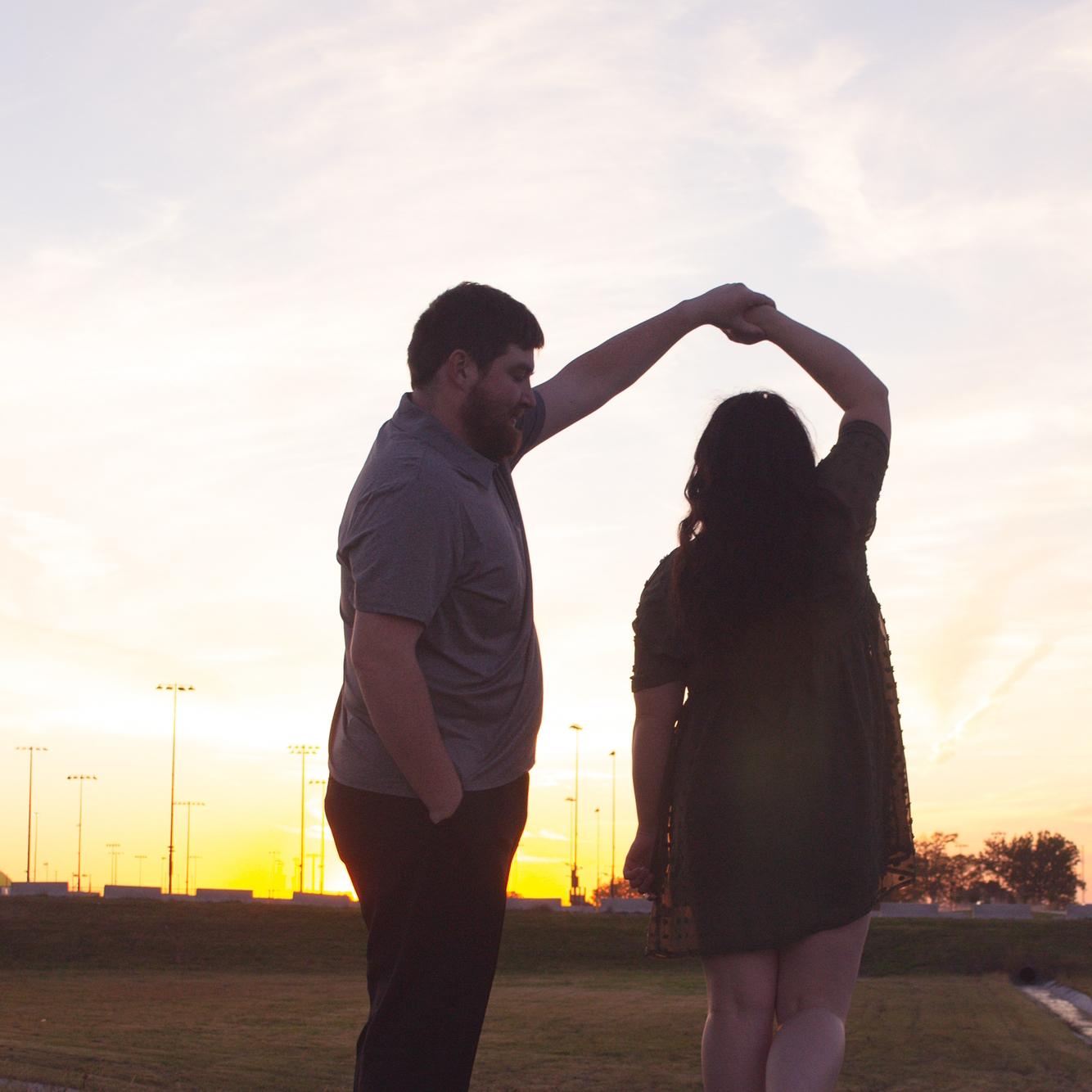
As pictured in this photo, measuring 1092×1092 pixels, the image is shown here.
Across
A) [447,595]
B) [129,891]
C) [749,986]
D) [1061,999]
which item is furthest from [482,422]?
[129,891]

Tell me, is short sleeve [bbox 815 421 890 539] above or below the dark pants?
above

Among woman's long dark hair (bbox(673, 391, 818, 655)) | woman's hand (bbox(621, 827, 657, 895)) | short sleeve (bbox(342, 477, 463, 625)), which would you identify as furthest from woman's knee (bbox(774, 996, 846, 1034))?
short sleeve (bbox(342, 477, 463, 625))

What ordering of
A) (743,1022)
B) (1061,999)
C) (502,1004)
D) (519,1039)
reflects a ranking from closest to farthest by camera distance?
(743,1022)
(519,1039)
(502,1004)
(1061,999)

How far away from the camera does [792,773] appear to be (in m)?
3.43

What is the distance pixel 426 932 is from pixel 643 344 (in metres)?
1.88

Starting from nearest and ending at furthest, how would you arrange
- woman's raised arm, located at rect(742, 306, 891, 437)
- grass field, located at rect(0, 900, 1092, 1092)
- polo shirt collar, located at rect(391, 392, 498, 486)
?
polo shirt collar, located at rect(391, 392, 498, 486) → woman's raised arm, located at rect(742, 306, 891, 437) → grass field, located at rect(0, 900, 1092, 1092)

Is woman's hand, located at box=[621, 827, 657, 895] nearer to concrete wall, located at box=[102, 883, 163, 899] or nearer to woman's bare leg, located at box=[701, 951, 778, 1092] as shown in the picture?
woman's bare leg, located at box=[701, 951, 778, 1092]

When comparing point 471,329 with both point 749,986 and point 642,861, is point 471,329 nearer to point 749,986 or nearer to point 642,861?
point 642,861

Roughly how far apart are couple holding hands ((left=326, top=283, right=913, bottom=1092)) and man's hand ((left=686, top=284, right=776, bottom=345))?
0.45 metres

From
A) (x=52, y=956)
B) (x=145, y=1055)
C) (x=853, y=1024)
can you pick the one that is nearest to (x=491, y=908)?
(x=145, y=1055)

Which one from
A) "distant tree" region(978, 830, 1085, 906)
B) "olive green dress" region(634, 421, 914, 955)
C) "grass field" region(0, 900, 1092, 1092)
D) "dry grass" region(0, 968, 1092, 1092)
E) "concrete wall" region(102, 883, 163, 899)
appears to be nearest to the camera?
"olive green dress" region(634, 421, 914, 955)

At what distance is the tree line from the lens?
123688mm

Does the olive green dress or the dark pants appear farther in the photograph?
the olive green dress

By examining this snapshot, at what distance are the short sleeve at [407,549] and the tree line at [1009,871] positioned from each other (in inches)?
4806
